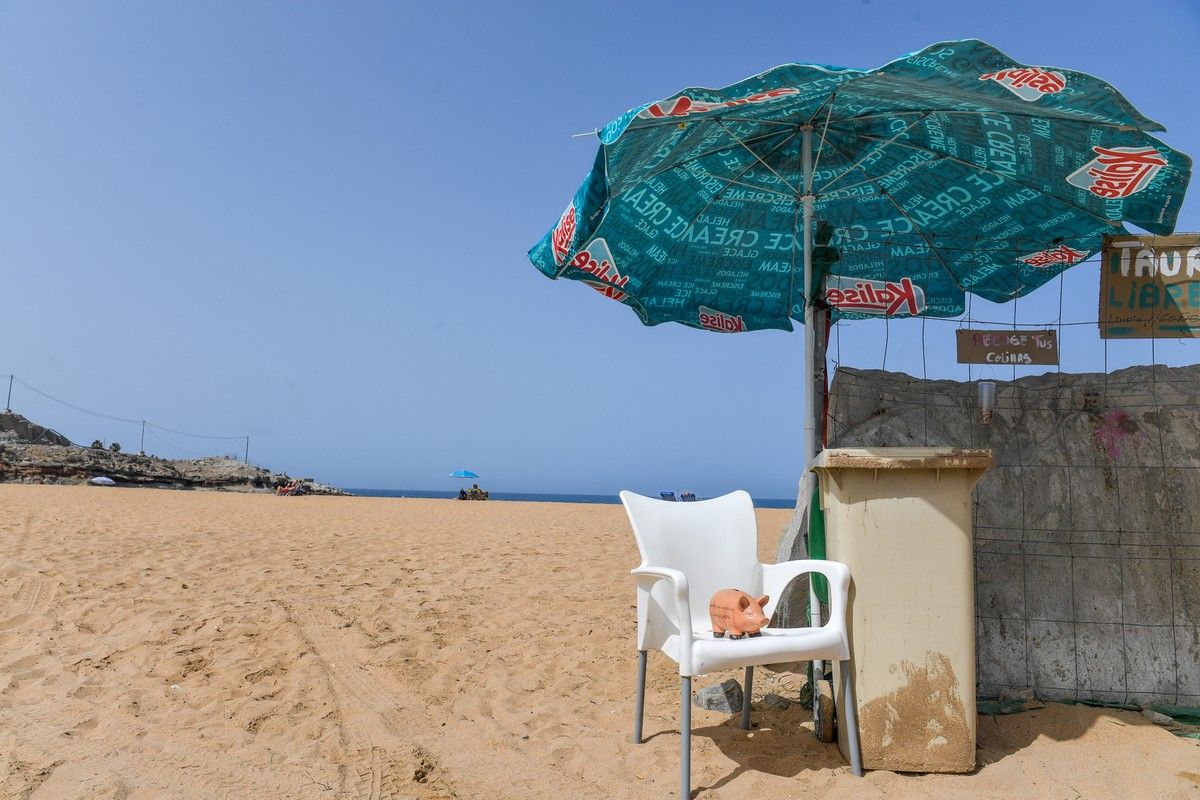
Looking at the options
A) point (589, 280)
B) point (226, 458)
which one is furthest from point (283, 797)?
point (226, 458)

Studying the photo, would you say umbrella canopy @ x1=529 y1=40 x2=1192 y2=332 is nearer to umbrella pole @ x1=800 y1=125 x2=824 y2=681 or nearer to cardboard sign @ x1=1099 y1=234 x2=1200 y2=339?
umbrella pole @ x1=800 y1=125 x2=824 y2=681

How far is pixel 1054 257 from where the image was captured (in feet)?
15.0

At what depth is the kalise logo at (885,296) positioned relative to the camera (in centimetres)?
495

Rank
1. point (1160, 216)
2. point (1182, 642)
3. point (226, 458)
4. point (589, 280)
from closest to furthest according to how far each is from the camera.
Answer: point (1182, 642), point (1160, 216), point (589, 280), point (226, 458)

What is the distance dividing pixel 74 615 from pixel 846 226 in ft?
17.3

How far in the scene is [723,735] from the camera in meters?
3.13

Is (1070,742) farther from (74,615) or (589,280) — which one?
(74,615)

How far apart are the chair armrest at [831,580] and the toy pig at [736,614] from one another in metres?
0.13

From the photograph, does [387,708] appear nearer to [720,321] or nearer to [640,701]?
[640,701]

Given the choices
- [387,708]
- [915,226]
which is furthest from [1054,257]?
[387,708]

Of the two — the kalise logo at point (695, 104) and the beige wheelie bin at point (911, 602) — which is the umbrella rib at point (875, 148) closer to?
the kalise logo at point (695, 104)

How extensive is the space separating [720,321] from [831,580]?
9.55 feet

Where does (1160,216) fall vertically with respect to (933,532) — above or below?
above

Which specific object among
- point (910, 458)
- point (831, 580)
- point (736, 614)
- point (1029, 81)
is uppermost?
point (1029, 81)
